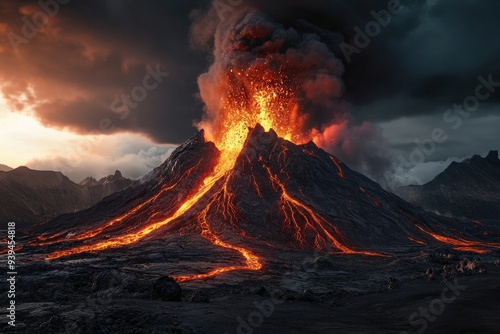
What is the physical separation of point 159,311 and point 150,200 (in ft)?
176

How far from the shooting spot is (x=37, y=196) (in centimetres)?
15875

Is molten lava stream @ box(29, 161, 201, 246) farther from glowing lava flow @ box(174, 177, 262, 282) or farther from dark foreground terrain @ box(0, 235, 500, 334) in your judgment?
dark foreground terrain @ box(0, 235, 500, 334)

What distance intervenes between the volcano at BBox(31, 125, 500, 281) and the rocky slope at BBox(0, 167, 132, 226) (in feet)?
260

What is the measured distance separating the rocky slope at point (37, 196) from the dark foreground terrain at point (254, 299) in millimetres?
119602

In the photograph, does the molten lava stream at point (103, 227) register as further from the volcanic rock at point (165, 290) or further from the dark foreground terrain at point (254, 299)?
the volcanic rock at point (165, 290)

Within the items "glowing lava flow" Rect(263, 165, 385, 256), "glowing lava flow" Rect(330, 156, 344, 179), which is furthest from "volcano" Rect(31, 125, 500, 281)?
"glowing lava flow" Rect(330, 156, 344, 179)

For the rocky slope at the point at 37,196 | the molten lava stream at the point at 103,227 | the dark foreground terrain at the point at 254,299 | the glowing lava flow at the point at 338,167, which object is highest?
the rocky slope at the point at 37,196

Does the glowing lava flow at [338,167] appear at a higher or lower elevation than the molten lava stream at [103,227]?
higher

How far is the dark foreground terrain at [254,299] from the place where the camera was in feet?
48.4

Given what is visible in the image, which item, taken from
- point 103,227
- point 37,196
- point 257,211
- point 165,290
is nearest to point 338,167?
point 257,211

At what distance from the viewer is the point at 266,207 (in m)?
60.8

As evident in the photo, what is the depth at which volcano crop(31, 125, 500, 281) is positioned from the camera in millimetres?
50438

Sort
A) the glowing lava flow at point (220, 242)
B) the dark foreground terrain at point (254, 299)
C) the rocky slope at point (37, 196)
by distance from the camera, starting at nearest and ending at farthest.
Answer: the dark foreground terrain at point (254, 299), the glowing lava flow at point (220, 242), the rocky slope at point (37, 196)

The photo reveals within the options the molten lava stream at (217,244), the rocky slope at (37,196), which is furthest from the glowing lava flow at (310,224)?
the rocky slope at (37,196)
